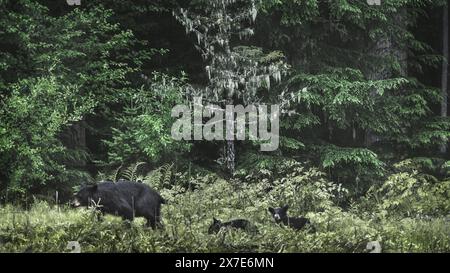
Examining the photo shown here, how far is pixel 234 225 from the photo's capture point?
31.4 feet

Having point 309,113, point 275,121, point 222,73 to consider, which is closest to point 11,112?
point 222,73

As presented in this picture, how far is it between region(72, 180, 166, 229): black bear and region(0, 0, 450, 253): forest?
382 millimetres

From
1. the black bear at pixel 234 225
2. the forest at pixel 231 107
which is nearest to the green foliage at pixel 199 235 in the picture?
the black bear at pixel 234 225

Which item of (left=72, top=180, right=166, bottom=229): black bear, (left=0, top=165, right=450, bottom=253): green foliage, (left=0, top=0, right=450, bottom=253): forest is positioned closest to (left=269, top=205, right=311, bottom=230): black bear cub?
(left=0, top=0, right=450, bottom=253): forest

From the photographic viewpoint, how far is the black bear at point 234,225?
9.31m

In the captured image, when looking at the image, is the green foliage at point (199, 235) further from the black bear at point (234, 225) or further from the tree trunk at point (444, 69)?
the tree trunk at point (444, 69)

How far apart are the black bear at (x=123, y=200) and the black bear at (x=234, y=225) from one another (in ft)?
2.95

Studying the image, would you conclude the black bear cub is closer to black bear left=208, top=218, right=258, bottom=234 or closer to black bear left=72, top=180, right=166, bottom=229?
black bear left=208, top=218, right=258, bottom=234

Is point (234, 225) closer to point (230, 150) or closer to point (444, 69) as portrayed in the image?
point (230, 150)

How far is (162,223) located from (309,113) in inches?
319

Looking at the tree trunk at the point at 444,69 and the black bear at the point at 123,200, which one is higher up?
the tree trunk at the point at 444,69

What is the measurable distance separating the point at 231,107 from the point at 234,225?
19.9ft
